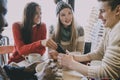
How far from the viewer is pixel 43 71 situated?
1.40m

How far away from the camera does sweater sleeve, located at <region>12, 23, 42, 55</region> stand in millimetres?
1992

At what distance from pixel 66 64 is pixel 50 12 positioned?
59.2 inches

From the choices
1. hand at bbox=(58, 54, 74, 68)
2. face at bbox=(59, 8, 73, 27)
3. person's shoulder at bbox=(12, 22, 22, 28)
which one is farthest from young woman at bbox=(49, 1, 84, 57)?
hand at bbox=(58, 54, 74, 68)

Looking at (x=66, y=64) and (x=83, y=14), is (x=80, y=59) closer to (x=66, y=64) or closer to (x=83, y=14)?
(x=66, y=64)

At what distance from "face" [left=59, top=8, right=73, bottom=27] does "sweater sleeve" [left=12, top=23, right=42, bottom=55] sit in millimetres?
327

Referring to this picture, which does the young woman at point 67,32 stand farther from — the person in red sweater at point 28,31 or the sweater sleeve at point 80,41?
the person in red sweater at point 28,31

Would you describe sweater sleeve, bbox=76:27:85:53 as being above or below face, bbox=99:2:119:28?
below

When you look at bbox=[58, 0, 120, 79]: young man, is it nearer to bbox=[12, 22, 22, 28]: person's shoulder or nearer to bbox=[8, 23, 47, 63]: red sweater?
bbox=[8, 23, 47, 63]: red sweater

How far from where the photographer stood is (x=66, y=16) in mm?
2078

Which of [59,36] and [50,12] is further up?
[50,12]

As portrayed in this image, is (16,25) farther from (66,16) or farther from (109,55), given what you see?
(109,55)

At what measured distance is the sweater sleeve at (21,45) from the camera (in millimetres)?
1992

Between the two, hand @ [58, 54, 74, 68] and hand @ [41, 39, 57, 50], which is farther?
hand @ [41, 39, 57, 50]

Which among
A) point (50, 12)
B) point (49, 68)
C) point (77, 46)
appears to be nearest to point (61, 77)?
point (49, 68)
